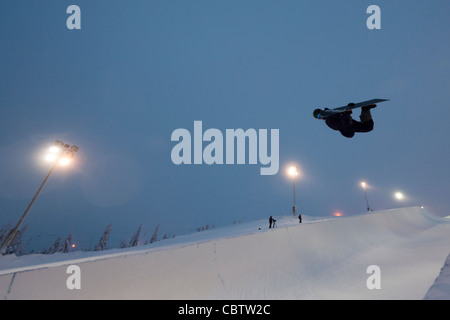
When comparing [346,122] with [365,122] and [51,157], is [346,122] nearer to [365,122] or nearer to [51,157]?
[365,122]

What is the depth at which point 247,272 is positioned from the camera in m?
6.59

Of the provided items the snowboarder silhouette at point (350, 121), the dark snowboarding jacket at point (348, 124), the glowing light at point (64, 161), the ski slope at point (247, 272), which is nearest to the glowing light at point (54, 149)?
the glowing light at point (64, 161)

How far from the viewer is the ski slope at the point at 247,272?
3.74 metres

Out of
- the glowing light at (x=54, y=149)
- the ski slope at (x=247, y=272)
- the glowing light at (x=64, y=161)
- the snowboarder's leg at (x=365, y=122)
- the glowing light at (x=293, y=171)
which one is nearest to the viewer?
the ski slope at (x=247, y=272)

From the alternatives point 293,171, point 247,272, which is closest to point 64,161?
point 247,272

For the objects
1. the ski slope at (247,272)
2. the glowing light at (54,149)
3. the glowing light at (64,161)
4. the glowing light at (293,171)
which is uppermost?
the glowing light at (293,171)

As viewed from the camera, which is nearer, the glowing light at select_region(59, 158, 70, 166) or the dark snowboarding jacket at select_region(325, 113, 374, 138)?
the dark snowboarding jacket at select_region(325, 113, 374, 138)

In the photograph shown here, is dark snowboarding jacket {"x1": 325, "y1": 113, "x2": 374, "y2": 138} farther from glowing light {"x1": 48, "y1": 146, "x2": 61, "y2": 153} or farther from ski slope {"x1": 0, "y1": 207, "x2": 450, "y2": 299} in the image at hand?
glowing light {"x1": 48, "y1": 146, "x2": 61, "y2": 153}

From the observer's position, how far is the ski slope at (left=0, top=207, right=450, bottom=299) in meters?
3.74

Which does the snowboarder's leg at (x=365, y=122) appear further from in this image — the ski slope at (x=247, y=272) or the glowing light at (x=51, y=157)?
the glowing light at (x=51, y=157)

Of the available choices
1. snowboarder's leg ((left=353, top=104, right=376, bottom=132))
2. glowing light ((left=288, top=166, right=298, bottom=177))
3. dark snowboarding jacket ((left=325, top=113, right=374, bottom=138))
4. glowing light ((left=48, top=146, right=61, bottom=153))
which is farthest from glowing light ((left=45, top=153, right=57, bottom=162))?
glowing light ((left=288, top=166, right=298, bottom=177))

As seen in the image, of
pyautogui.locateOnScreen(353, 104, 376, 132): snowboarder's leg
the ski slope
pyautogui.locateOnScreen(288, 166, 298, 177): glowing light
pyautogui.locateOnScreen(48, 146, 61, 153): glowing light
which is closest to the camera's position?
the ski slope

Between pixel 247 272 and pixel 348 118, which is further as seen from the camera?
pixel 247 272
